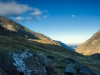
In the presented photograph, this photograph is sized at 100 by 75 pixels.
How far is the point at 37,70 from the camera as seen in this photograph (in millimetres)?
21906

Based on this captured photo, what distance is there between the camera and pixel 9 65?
20.7 m

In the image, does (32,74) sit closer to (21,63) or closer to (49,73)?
(21,63)

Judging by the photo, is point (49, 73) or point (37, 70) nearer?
point (37, 70)

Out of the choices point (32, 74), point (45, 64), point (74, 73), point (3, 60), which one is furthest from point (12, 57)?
point (74, 73)

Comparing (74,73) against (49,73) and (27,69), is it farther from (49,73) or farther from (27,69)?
(27,69)

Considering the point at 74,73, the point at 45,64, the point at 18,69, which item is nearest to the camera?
the point at 18,69

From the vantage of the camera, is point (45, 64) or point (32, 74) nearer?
point (32, 74)

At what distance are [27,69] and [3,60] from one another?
10.3ft

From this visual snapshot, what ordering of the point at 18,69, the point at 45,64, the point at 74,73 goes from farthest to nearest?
the point at 74,73, the point at 45,64, the point at 18,69

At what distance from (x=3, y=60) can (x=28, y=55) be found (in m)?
3.16

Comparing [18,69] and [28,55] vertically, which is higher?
[28,55]

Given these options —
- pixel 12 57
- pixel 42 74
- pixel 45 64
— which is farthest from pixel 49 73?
pixel 12 57

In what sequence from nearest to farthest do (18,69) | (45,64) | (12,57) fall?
1. (18,69)
2. (12,57)
3. (45,64)

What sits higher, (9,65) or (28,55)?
(28,55)
